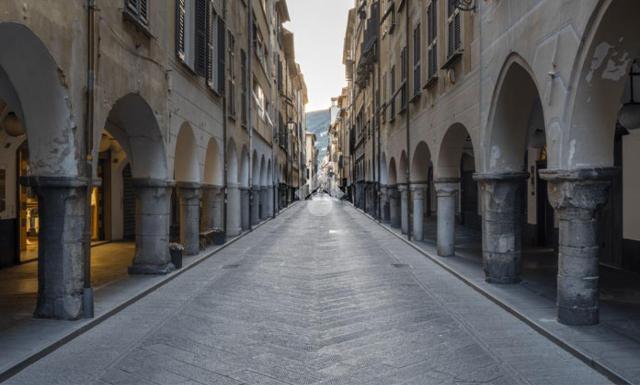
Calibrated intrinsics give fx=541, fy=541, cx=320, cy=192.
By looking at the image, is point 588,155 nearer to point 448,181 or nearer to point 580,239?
point 580,239

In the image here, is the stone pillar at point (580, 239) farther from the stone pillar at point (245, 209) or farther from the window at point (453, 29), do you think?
the stone pillar at point (245, 209)

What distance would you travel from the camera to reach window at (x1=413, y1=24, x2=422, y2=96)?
18077 mm

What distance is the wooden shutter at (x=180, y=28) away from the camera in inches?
517

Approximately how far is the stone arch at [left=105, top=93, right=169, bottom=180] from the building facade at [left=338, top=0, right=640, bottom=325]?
22.3 feet

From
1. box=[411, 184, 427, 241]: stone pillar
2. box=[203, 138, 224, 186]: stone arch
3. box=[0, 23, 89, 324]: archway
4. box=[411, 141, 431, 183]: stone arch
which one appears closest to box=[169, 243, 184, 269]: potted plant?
box=[0, 23, 89, 324]: archway

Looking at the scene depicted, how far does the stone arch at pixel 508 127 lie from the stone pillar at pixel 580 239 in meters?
3.08

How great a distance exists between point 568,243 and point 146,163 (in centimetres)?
869

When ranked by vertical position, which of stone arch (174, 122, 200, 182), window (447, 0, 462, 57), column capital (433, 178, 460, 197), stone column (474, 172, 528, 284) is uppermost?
window (447, 0, 462, 57)

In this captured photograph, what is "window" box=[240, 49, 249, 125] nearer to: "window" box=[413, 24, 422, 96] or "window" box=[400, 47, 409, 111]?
"window" box=[400, 47, 409, 111]

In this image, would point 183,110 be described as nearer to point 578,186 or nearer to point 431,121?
point 431,121

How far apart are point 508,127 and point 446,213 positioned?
4.84 metres

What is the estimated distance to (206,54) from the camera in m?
16.1

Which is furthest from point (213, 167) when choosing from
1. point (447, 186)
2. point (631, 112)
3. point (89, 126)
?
point (631, 112)

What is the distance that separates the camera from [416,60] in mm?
18484
